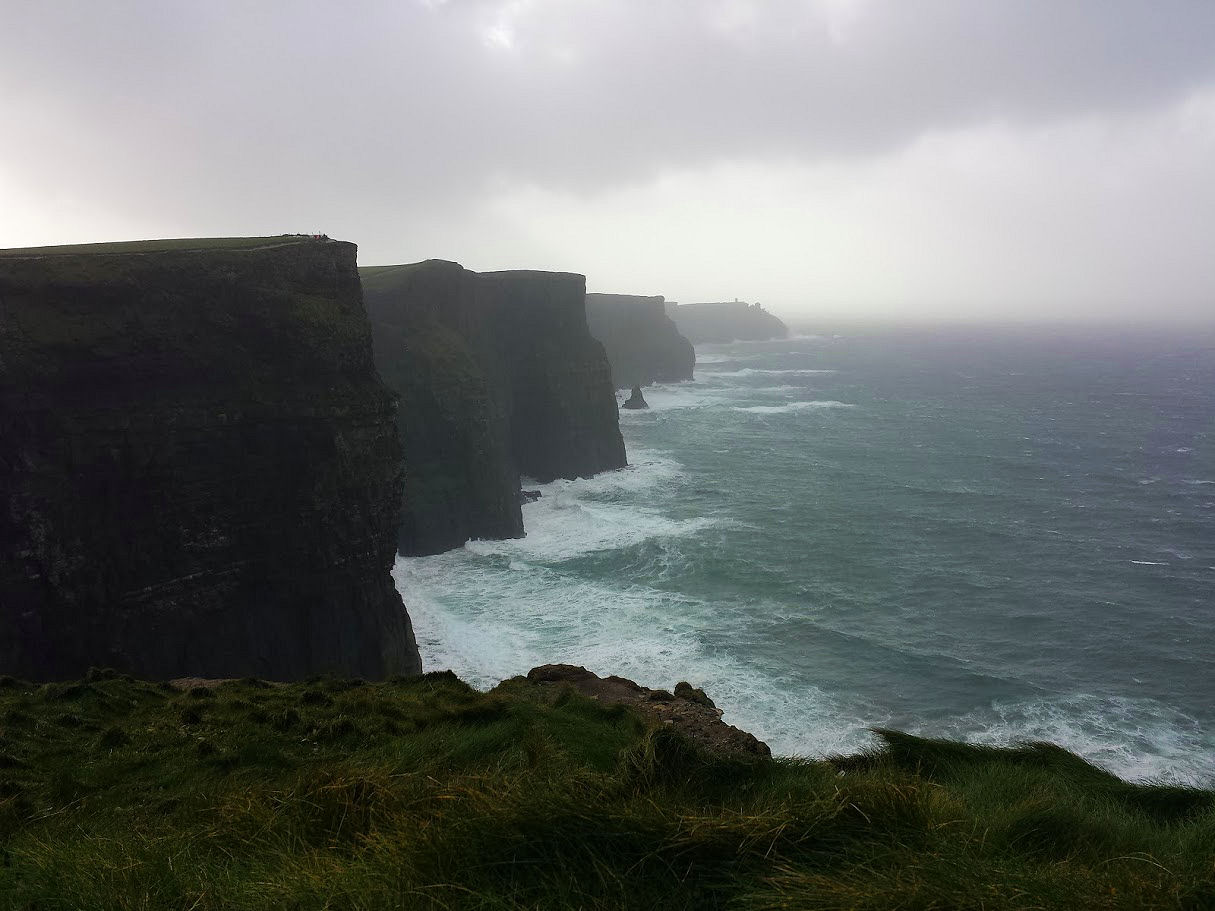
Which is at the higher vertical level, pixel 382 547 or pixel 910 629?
pixel 382 547

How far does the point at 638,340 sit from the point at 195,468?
87845 millimetres

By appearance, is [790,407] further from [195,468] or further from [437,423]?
[195,468]

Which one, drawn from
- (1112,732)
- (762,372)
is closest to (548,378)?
(1112,732)

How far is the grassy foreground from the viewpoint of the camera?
3990 millimetres

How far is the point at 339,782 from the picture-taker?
6027 millimetres

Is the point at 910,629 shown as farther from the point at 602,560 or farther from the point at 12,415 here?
the point at 12,415

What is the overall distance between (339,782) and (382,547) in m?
23.5

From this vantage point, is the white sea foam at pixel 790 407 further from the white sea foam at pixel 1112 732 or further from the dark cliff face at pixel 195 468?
the dark cliff face at pixel 195 468

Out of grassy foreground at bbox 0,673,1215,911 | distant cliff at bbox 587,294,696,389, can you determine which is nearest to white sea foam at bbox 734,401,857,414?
distant cliff at bbox 587,294,696,389

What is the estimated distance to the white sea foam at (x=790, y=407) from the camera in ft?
292

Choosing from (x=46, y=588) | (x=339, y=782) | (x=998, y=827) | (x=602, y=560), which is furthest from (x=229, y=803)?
(x=602, y=560)

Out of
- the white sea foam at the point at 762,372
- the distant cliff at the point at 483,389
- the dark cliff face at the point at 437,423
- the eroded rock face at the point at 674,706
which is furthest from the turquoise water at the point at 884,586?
the white sea foam at the point at 762,372

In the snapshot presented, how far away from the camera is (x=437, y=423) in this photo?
43406 mm

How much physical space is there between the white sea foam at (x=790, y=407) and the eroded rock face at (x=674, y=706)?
242ft
